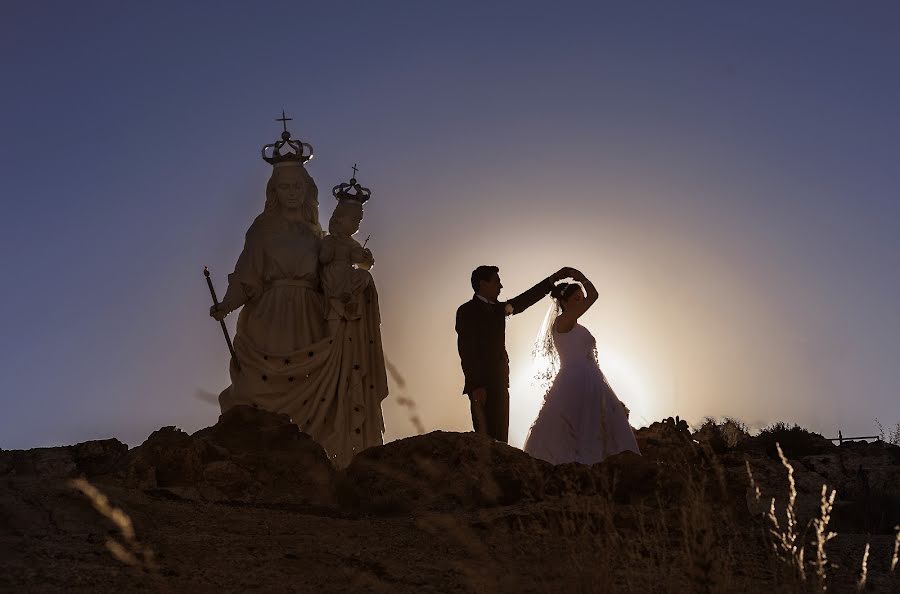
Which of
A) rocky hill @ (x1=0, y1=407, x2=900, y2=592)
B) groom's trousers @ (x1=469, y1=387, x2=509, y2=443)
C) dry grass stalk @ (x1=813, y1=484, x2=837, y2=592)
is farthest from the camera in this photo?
groom's trousers @ (x1=469, y1=387, x2=509, y2=443)

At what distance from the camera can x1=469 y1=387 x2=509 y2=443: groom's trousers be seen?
12.5 m

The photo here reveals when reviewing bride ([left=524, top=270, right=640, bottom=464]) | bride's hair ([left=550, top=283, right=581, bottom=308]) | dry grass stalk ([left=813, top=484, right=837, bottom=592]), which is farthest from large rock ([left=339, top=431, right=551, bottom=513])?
bride's hair ([left=550, top=283, right=581, bottom=308])

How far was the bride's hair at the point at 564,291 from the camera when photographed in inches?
500

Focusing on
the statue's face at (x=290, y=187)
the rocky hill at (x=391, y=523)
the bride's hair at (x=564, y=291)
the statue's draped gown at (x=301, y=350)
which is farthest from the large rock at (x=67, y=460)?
the statue's face at (x=290, y=187)

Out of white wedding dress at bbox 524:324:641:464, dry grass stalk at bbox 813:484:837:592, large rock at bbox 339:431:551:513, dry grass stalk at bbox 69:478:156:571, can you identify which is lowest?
dry grass stalk at bbox 813:484:837:592

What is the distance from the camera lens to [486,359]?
12625 millimetres

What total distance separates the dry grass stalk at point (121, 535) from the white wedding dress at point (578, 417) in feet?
18.4

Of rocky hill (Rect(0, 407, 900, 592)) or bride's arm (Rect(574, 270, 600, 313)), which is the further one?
bride's arm (Rect(574, 270, 600, 313))

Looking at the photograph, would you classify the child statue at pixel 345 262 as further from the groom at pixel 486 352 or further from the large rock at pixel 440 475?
the large rock at pixel 440 475

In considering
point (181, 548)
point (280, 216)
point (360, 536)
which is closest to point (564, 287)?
point (280, 216)

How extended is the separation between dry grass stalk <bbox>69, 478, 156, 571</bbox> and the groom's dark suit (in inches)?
223

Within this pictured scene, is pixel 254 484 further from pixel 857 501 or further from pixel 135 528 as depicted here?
pixel 857 501

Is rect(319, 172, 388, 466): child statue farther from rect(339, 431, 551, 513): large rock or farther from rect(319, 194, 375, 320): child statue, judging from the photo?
rect(339, 431, 551, 513): large rock

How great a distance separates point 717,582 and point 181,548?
109 inches
